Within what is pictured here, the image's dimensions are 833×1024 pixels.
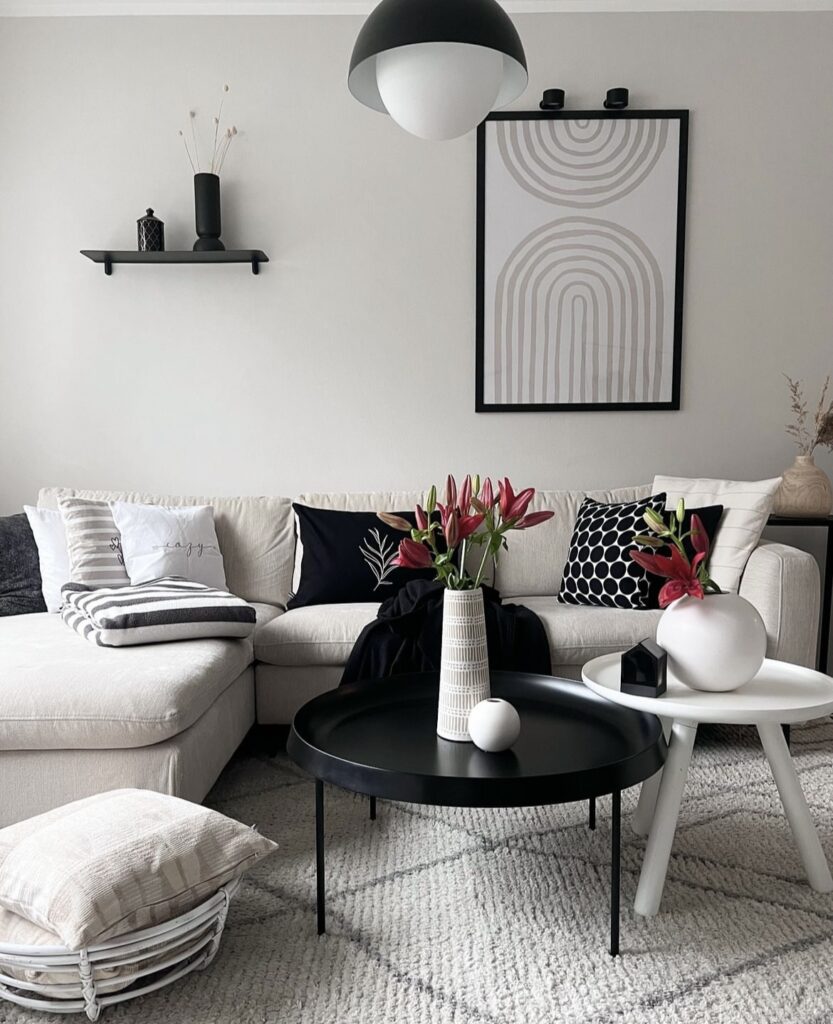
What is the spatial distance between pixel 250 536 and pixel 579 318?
5.43 feet

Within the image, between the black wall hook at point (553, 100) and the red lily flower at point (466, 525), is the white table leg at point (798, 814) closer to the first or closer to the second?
the red lily flower at point (466, 525)

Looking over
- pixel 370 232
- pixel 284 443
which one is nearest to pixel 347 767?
pixel 284 443

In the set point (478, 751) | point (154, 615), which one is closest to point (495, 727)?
point (478, 751)

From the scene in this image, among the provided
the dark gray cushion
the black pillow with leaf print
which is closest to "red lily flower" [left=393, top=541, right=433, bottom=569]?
the black pillow with leaf print

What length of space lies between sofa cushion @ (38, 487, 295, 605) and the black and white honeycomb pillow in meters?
1.07

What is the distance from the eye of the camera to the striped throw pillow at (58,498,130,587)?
3070mm

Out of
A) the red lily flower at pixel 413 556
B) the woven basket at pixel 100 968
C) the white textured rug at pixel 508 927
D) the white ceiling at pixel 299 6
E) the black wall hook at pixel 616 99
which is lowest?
the white textured rug at pixel 508 927

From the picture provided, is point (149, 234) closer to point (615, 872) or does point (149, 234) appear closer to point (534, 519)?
point (534, 519)

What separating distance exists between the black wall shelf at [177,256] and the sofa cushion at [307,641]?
1.60 meters

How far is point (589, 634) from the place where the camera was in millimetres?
2914

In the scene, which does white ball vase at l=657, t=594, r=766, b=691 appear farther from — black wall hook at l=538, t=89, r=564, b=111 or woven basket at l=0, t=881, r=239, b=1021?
black wall hook at l=538, t=89, r=564, b=111

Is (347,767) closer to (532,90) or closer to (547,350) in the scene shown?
(547,350)

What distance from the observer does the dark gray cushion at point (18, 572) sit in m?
3.13

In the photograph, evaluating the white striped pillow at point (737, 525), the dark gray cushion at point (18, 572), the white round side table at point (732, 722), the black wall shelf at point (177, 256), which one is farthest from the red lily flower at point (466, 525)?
the black wall shelf at point (177, 256)
